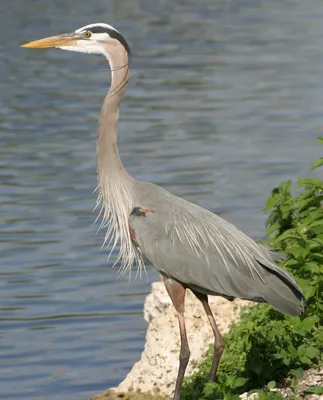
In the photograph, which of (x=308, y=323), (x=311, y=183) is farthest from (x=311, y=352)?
(x=311, y=183)

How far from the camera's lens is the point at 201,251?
716cm

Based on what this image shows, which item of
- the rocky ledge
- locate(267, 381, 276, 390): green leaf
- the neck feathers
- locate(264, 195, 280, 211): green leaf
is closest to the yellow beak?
the neck feathers

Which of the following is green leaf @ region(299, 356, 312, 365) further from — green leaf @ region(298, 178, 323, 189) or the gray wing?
green leaf @ region(298, 178, 323, 189)

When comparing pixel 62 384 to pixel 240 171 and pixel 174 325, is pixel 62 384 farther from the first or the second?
pixel 240 171

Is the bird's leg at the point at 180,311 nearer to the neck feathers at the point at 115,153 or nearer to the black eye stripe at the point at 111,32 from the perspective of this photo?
the neck feathers at the point at 115,153

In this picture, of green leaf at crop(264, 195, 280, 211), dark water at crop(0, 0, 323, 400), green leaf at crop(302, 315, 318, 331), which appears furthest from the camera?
dark water at crop(0, 0, 323, 400)

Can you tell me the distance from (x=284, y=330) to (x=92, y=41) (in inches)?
83.0

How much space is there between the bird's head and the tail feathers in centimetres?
173

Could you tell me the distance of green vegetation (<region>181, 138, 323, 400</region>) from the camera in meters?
6.77

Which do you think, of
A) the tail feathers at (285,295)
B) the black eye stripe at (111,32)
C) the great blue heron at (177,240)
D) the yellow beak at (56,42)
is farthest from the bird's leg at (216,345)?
the yellow beak at (56,42)

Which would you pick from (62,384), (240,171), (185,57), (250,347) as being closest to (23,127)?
(240,171)

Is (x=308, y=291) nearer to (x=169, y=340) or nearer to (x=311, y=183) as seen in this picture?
(x=311, y=183)

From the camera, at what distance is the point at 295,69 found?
20922 millimetres

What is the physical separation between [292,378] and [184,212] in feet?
3.90
